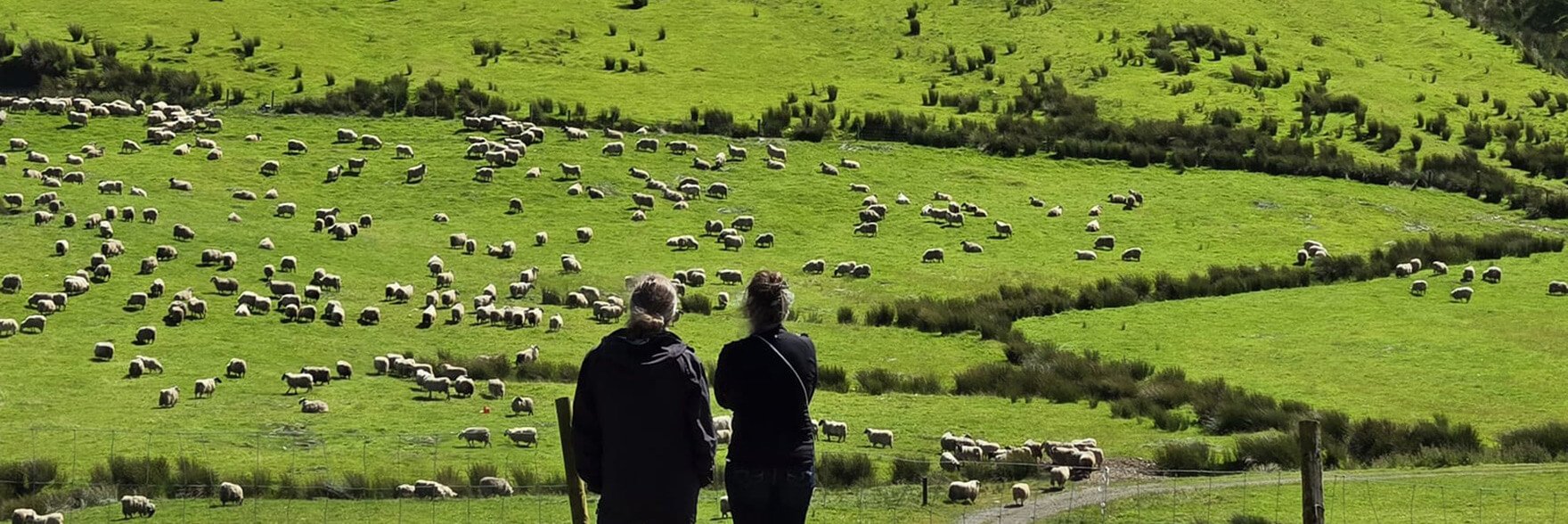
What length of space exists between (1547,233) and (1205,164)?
31.2 feet

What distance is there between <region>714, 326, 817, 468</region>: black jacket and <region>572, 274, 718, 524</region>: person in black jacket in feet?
1.32

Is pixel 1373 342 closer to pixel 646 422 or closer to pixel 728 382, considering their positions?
pixel 728 382

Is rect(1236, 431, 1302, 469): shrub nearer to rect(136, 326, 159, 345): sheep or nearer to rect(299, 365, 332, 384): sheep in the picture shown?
rect(299, 365, 332, 384): sheep

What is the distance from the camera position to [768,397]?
13289mm

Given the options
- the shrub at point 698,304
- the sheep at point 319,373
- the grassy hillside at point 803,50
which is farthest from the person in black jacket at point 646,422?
the grassy hillside at point 803,50

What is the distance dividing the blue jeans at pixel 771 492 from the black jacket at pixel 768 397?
0.05 m

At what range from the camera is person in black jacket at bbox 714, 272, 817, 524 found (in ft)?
43.4

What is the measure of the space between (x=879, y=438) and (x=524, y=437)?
14.6 ft

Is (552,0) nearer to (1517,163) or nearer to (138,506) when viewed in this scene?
(1517,163)

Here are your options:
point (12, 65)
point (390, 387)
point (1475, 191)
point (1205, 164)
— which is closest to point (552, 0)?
point (12, 65)

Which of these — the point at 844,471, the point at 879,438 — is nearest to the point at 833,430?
the point at 879,438

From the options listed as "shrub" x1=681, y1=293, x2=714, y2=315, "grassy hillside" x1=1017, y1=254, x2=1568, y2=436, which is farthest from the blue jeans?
"shrub" x1=681, y1=293, x2=714, y2=315

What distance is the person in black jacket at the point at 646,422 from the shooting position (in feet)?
41.6

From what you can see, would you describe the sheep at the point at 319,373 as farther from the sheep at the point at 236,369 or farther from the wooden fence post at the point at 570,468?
the wooden fence post at the point at 570,468
